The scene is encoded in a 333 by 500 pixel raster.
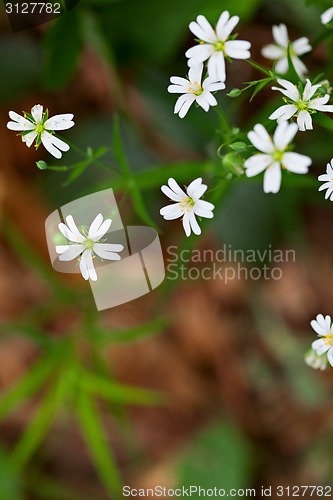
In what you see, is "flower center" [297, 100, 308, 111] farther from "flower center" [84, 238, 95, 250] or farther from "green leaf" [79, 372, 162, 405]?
"green leaf" [79, 372, 162, 405]

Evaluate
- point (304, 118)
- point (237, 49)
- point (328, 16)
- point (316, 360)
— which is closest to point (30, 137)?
point (237, 49)

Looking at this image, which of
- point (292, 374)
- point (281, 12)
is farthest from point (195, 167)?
point (292, 374)

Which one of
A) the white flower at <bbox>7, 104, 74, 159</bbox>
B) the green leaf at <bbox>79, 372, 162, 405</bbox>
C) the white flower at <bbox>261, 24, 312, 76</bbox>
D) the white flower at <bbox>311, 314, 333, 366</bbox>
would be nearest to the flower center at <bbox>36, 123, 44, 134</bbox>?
the white flower at <bbox>7, 104, 74, 159</bbox>

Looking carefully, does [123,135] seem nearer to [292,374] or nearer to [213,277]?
[213,277]

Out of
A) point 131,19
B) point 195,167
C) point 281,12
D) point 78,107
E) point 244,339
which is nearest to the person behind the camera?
point 195,167

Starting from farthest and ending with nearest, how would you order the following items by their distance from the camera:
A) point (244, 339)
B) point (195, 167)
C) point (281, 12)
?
point (244, 339) < point (281, 12) < point (195, 167)

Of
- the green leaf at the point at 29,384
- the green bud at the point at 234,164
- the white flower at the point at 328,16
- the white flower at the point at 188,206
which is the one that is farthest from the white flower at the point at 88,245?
the green leaf at the point at 29,384

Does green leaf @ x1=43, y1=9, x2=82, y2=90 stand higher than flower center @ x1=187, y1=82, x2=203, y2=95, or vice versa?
green leaf @ x1=43, y1=9, x2=82, y2=90

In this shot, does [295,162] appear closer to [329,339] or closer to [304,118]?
[304,118]

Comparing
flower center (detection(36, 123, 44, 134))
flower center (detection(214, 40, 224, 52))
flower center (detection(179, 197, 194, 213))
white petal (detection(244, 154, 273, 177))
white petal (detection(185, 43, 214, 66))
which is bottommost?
white petal (detection(244, 154, 273, 177))
